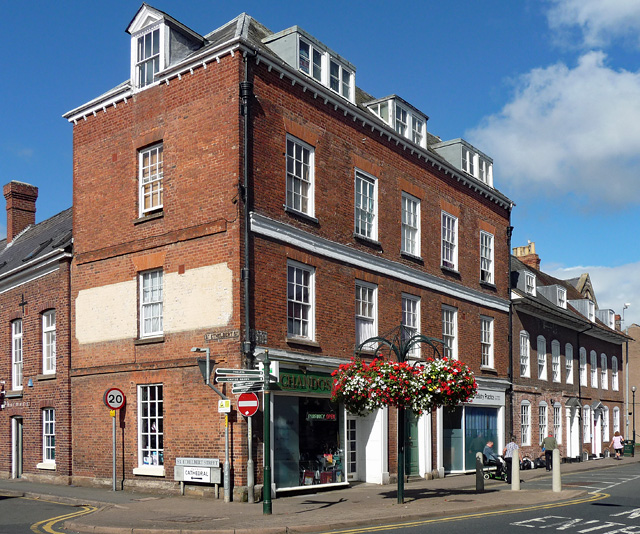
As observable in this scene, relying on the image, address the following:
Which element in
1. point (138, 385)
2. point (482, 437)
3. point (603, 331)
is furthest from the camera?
point (603, 331)

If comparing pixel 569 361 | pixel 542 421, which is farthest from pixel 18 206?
pixel 569 361

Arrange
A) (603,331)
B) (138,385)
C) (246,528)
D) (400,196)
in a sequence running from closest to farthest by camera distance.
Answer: (246,528) < (138,385) < (400,196) < (603,331)

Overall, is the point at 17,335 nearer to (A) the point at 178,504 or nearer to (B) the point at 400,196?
(A) the point at 178,504

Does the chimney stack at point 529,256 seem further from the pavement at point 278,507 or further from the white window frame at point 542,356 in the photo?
the pavement at point 278,507

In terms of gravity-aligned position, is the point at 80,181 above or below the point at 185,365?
above

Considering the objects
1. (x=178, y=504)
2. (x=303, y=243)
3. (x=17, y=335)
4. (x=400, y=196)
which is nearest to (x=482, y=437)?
(x=400, y=196)

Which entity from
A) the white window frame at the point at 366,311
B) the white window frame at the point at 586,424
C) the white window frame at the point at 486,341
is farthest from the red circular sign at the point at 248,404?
the white window frame at the point at 586,424

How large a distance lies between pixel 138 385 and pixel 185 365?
81.9 inches

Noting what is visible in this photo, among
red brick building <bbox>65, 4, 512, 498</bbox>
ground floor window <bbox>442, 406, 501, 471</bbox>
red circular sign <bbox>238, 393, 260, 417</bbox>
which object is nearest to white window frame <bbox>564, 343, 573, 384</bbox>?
ground floor window <bbox>442, 406, 501, 471</bbox>

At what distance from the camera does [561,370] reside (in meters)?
38.0

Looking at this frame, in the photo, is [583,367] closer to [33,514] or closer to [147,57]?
[147,57]

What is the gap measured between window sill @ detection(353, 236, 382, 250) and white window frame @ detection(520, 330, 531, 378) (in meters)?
12.8

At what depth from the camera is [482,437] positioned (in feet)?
97.3

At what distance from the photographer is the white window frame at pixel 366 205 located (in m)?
23.2
